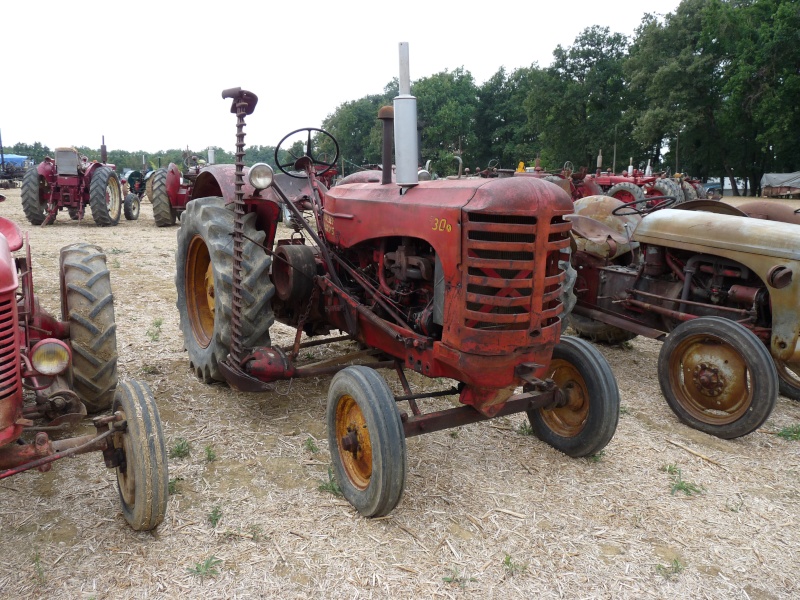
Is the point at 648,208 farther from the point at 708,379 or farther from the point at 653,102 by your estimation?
the point at 653,102

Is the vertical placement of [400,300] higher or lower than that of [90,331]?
higher

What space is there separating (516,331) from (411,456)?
1.12 m

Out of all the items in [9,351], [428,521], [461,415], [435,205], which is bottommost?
[428,521]

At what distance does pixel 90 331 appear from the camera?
324 cm

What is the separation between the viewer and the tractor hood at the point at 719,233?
13.2ft

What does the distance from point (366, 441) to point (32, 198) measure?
43.8 feet

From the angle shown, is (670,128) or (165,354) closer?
(165,354)

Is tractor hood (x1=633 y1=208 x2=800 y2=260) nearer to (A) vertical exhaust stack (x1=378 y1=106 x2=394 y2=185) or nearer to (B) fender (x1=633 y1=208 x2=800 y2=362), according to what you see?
(B) fender (x1=633 y1=208 x2=800 y2=362)

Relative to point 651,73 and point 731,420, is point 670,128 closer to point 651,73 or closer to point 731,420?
point 651,73

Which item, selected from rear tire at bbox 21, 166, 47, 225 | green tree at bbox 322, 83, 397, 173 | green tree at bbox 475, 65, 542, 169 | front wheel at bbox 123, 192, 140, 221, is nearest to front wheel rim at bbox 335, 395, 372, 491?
rear tire at bbox 21, 166, 47, 225

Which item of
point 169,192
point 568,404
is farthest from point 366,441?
point 169,192

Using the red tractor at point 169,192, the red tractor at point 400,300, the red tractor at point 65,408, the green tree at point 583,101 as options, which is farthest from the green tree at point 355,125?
the red tractor at point 65,408

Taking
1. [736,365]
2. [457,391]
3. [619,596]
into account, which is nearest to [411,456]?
[457,391]

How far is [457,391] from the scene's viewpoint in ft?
10.7
